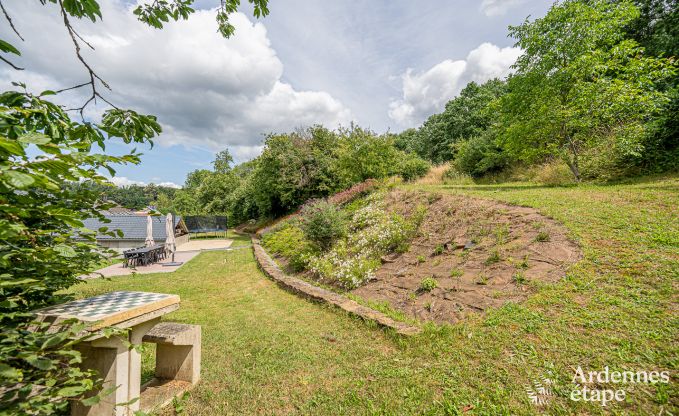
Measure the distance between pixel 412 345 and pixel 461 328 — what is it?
601 millimetres

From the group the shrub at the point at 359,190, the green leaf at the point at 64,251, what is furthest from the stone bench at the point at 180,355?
the shrub at the point at 359,190

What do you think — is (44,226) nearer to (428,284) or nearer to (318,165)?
(428,284)

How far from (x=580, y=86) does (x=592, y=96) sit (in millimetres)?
481

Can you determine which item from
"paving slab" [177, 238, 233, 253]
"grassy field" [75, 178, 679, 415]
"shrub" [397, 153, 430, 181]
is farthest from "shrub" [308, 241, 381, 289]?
"shrub" [397, 153, 430, 181]

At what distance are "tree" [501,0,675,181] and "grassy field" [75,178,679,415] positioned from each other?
5.72 metres

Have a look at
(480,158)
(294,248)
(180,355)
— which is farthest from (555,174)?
(180,355)

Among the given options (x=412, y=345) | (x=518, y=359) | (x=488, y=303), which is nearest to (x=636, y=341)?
(x=518, y=359)

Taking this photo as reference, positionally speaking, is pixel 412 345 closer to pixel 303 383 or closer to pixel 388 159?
pixel 303 383

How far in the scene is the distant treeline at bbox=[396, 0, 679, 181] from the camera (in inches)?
329

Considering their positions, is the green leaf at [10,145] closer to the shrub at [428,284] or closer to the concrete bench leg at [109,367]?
the concrete bench leg at [109,367]

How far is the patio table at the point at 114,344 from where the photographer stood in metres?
Answer: 1.69

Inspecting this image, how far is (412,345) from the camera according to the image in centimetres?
309

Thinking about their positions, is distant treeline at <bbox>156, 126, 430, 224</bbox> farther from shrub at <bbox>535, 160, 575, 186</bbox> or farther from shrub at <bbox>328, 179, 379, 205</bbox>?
shrub at <bbox>535, 160, 575, 186</bbox>

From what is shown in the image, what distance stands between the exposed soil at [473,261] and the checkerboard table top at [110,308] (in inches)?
122
